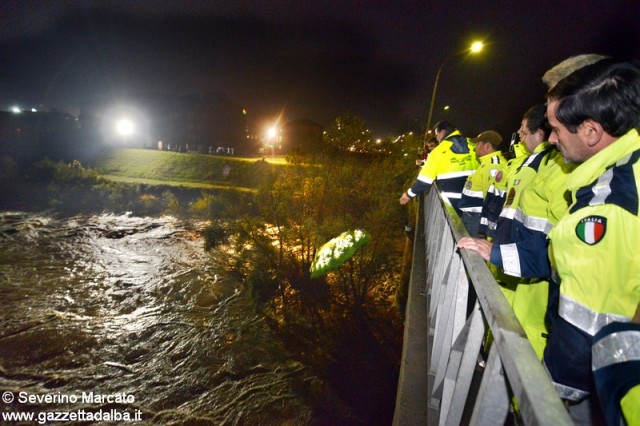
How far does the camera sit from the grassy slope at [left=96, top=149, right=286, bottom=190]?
84.3 ft

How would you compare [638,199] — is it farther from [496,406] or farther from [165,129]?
[165,129]

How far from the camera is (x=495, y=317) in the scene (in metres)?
1.00

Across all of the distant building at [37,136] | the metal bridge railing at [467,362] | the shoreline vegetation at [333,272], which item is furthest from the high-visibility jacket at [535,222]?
the distant building at [37,136]

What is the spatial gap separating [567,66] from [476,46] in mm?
9986

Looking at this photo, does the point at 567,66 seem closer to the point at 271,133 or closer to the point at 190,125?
the point at 190,125

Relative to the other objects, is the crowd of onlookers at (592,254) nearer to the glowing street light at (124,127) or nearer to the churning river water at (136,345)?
the churning river water at (136,345)

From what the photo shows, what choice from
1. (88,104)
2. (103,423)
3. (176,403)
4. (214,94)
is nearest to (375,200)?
(176,403)

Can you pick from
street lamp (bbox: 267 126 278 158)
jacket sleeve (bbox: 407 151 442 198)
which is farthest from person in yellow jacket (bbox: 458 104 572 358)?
street lamp (bbox: 267 126 278 158)

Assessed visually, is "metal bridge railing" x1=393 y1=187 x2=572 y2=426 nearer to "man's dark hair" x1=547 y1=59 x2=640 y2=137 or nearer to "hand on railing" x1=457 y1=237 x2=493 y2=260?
"hand on railing" x1=457 y1=237 x2=493 y2=260

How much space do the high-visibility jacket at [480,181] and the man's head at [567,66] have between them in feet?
5.37

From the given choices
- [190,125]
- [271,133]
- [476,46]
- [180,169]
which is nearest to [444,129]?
[476,46]

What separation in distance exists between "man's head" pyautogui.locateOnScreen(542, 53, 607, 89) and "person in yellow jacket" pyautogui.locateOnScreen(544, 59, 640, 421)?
1.65 feet

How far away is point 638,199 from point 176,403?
8.39m

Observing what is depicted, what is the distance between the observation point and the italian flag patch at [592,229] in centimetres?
110
